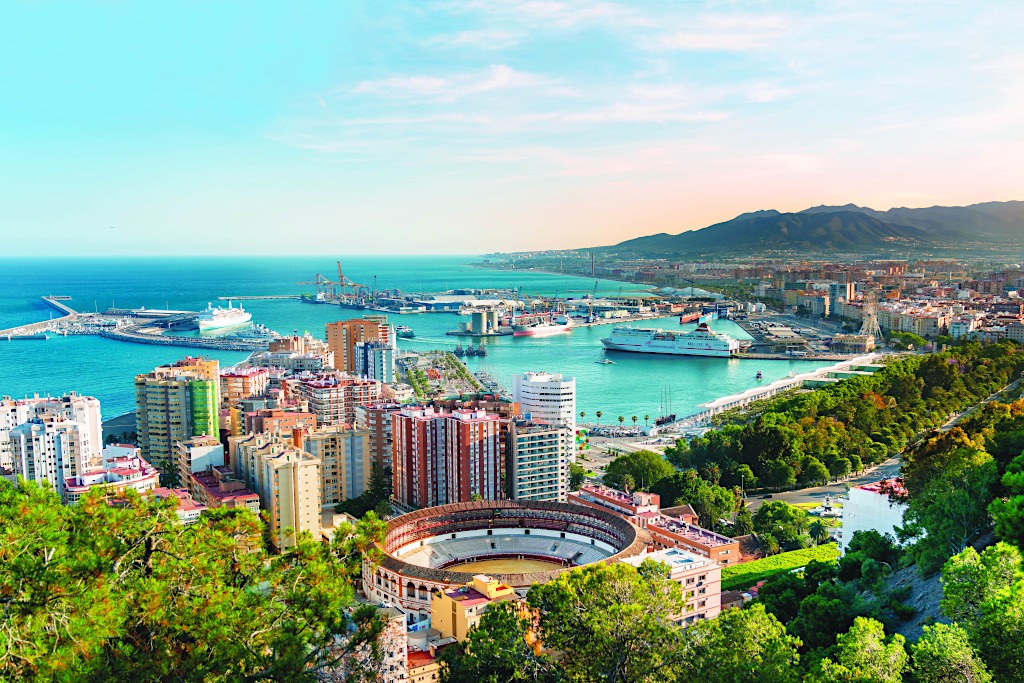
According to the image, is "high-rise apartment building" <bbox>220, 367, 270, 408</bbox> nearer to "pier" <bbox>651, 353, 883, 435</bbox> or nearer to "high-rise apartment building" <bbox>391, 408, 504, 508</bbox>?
"high-rise apartment building" <bbox>391, 408, 504, 508</bbox>

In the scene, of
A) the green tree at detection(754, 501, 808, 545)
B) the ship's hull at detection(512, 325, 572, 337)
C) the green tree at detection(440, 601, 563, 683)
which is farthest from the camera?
the ship's hull at detection(512, 325, 572, 337)

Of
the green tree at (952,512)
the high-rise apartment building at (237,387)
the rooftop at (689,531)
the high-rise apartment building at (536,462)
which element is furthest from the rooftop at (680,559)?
the high-rise apartment building at (237,387)

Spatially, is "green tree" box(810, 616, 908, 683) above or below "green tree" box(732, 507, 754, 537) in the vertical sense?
above

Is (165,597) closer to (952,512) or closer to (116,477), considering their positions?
(952,512)

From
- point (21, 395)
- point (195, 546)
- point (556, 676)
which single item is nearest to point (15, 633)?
point (195, 546)

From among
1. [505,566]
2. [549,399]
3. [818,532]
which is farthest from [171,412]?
[818,532]

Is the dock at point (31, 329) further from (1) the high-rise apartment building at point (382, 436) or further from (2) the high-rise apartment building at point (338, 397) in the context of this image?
(1) the high-rise apartment building at point (382, 436)

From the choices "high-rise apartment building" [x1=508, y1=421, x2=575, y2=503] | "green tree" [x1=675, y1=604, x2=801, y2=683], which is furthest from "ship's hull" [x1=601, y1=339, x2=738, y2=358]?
"green tree" [x1=675, y1=604, x2=801, y2=683]

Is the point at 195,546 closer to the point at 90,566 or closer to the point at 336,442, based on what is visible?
the point at 90,566
